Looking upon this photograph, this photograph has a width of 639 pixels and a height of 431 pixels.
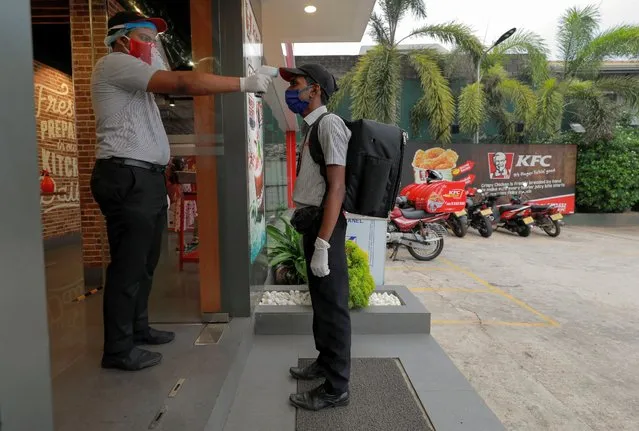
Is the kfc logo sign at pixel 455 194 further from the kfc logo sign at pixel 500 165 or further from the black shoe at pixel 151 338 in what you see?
the black shoe at pixel 151 338

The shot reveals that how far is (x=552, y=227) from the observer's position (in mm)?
10172

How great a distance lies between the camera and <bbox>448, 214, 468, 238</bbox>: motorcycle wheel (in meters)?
9.25

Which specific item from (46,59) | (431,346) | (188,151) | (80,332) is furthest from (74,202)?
(431,346)

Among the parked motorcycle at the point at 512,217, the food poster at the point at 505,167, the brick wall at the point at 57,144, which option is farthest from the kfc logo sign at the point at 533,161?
the brick wall at the point at 57,144

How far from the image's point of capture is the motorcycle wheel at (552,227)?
33.2 feet

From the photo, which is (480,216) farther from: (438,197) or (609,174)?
(609,174)

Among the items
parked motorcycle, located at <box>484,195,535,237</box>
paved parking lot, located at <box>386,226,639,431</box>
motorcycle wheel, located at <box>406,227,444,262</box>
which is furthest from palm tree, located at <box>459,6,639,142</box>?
motorcycle wheel, located at <box>406,227,444,262</box>

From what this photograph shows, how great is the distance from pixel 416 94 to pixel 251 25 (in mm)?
14860

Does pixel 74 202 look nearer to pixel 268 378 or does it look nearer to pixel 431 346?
pixel 268 378

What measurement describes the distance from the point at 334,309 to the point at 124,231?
3.77ft

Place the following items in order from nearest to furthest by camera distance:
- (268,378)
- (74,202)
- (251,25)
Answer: (268,378)
(251,25)
(74,202)

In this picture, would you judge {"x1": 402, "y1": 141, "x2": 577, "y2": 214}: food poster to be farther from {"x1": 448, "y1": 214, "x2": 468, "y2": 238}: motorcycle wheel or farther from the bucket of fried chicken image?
{"x1": 448, "y1": 214, "x2": 468, "y2": 238}: motorcycle wheel

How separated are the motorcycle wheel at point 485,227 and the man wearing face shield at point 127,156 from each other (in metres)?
8.71

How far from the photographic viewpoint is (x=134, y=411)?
1856 mm
